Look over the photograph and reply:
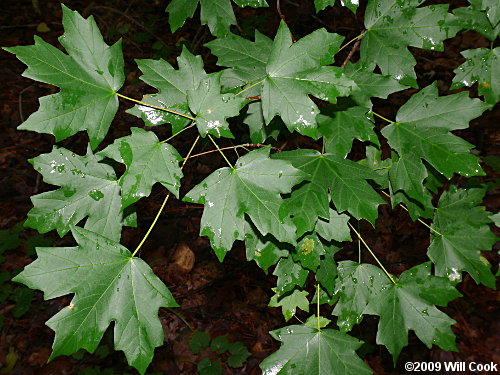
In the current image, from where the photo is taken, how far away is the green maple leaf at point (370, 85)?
169 cm

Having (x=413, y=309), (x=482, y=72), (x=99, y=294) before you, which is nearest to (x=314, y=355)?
(x=413, y=309)

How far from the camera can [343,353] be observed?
175 cm

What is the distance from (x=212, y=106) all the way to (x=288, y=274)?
2.75 feet

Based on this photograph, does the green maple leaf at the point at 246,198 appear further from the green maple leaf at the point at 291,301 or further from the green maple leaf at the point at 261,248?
the green maple leaf at the point at 291,301

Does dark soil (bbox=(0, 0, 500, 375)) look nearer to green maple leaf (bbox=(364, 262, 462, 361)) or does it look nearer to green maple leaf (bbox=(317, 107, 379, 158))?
green maple leaf (bbox=(364, 262, 462, 361))

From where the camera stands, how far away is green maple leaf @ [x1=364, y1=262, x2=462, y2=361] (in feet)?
5.68

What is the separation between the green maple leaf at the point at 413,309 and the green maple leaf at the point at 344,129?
0.68 metres

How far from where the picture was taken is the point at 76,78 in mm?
1517

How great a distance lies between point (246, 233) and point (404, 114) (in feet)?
3.13

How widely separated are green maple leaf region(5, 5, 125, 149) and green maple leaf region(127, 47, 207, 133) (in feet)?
0.41

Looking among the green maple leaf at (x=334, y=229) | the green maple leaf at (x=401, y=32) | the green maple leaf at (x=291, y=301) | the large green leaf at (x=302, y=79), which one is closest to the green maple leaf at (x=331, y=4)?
the large green leaf at (x=302, y=79)

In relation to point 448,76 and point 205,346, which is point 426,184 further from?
point 448,76

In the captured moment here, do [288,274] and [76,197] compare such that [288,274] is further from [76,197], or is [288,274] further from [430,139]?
[76,197]

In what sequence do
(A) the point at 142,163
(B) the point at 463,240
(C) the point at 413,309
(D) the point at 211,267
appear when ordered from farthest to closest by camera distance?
(D) the point at 211,267
(B) the point at 463,240
(C) the point at 413,309
(A) the point at 142,163
